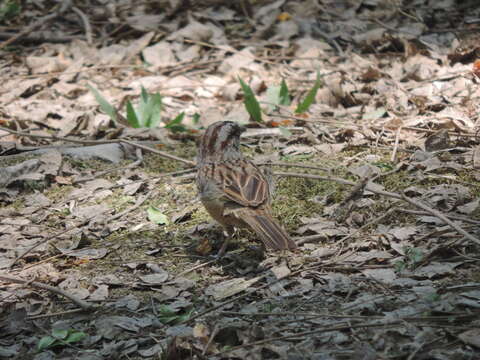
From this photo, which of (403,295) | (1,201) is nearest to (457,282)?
(403,295)

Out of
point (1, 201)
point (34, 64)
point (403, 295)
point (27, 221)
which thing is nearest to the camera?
point (403, 295)

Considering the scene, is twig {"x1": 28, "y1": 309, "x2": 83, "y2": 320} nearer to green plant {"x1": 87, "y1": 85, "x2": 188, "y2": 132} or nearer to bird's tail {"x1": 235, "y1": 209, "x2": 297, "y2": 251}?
bird's tail {"x1": 235, "y1": 209, "x2": 297, "y2": 251}

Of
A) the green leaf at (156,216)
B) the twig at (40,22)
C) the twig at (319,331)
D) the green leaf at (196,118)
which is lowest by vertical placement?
the green leaf at (156,216)

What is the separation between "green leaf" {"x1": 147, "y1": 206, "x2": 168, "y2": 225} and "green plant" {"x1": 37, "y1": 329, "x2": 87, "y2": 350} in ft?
5.38

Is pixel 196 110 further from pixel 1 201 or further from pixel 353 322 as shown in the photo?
pixel 353 322

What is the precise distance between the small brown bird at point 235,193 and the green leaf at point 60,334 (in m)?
1.37

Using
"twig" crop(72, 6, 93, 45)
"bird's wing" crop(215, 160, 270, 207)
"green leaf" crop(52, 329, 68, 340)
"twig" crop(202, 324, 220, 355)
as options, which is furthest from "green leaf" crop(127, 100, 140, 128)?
"twig" crop(202, 324, 220, 355)

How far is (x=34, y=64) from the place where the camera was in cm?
907

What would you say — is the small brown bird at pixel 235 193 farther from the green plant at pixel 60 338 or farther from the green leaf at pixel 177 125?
the green leaf at pixel 177 125

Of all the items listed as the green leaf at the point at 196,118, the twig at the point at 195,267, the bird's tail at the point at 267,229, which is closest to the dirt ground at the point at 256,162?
the twig at the point at 195,267

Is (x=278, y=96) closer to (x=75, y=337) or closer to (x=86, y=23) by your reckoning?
(x=86, y=23)

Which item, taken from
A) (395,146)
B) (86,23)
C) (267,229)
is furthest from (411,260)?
(86,23)

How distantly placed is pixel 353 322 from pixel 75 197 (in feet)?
10.5

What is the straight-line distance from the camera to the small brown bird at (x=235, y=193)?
15.0ft
